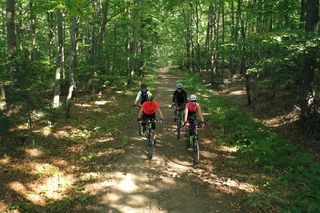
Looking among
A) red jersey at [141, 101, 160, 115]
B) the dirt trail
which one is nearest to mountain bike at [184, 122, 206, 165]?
the dirt trail

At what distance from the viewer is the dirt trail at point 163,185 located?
812 cm

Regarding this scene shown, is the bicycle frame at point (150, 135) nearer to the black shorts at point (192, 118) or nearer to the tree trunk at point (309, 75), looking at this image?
the black shorts at point (192, 118)

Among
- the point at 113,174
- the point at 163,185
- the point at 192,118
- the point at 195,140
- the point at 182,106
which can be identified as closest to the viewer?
the point at 163,185

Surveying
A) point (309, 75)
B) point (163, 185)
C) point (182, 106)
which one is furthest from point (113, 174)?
point (309, 75)

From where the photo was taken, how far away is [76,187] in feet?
31.0

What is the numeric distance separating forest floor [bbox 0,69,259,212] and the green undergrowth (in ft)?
1.61

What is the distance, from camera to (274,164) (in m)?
10.5

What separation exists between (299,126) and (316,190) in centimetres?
558

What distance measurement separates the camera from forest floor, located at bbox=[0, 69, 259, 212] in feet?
27.2

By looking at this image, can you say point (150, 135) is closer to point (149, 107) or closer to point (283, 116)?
point (149, 107)

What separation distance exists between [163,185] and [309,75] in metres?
8.18

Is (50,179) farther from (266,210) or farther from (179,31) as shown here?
(179,31)

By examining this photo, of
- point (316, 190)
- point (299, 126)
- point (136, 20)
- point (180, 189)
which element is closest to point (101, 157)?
point (180, 189)

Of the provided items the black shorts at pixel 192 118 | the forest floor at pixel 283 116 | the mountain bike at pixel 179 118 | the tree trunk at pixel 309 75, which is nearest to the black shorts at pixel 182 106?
the mountain bike at pixel 179 118
